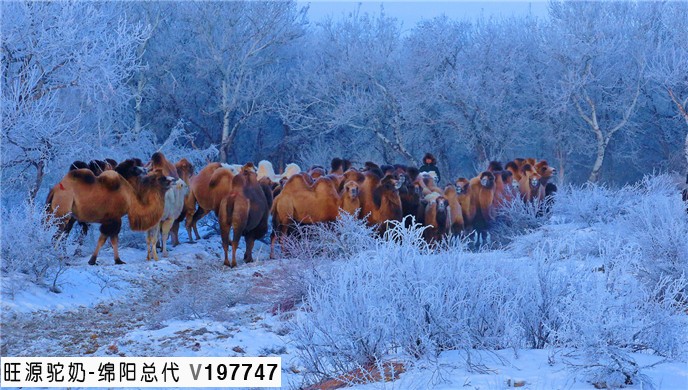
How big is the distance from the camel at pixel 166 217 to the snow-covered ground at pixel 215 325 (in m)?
1.09

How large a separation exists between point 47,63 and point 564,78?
1887cm

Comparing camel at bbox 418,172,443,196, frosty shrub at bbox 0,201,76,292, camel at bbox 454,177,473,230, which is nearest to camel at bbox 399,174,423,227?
camel at bbox 418,172,443,196

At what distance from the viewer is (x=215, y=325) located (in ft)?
26.5

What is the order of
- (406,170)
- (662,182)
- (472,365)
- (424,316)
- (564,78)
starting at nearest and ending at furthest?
1. (472,365)
2. (424,316)
3. (406,170)
4. (662,182)
5. (564,78)

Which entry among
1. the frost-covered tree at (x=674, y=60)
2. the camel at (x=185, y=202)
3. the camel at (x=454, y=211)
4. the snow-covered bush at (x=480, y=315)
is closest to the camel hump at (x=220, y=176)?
the camel at (x=185, y=202)

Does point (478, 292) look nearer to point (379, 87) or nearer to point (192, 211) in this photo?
point (192, 211)

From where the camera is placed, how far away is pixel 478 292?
5.87 metres

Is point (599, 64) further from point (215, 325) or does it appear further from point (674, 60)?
point (215, 325)

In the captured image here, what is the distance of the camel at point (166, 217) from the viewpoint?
13345 millimetres

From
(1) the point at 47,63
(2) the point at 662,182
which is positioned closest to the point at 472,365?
(1) the point at 47,63

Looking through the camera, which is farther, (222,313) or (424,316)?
(222,313)

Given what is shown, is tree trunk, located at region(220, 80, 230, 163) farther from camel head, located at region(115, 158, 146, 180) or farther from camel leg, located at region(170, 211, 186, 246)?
camel head, located at region(115, 158, 146, 180)

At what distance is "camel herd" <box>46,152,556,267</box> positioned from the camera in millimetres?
11914

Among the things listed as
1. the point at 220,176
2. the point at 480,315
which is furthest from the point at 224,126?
the point at 480,315
